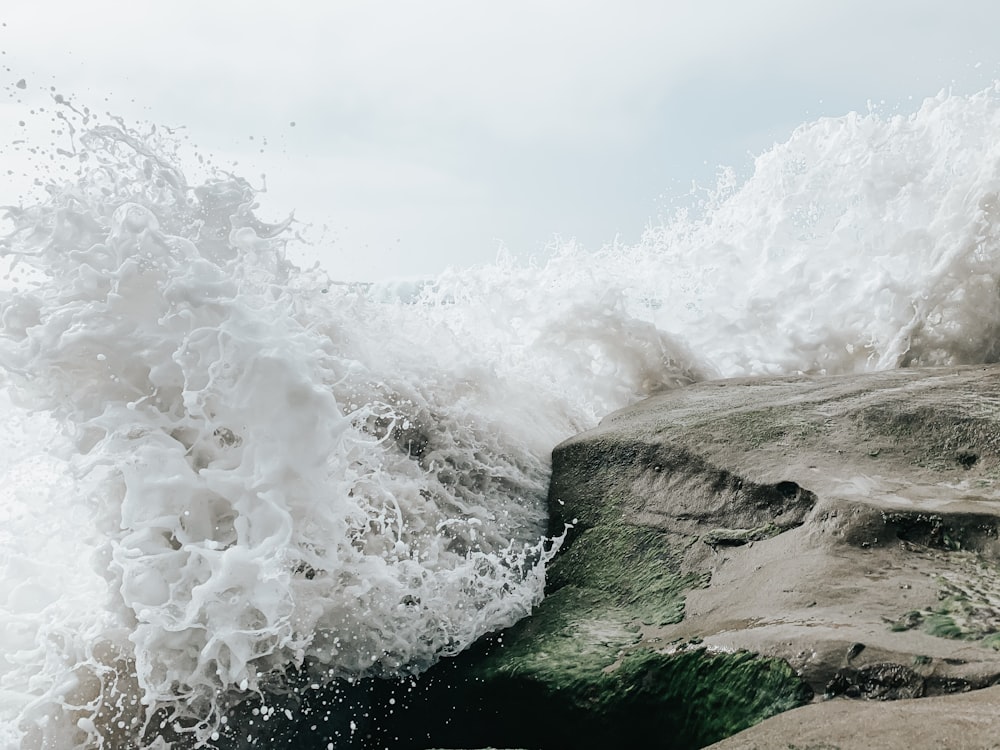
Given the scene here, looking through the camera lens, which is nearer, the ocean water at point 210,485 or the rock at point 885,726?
the rock at point 885,726

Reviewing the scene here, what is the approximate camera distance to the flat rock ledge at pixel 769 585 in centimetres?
202

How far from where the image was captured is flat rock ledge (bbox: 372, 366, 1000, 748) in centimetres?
202

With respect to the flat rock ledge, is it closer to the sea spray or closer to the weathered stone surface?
the weathered stone surface

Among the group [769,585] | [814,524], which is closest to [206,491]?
[769,585]

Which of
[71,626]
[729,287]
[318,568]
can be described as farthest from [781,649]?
[729,287]

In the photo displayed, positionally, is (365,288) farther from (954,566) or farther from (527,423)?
(954,566)

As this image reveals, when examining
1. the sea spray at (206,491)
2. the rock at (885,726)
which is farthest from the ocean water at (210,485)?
the rock at (885,726)

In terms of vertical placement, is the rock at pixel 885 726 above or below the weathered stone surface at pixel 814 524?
below

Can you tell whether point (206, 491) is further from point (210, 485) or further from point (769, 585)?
point (769, 585)

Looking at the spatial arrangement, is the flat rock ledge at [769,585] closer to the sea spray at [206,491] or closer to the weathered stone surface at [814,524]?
the weathered stone surface at [814,524]

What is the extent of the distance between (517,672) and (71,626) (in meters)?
1.59

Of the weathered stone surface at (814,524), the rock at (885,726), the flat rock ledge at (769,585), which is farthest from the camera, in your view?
the weathered stone surface at (814,524)

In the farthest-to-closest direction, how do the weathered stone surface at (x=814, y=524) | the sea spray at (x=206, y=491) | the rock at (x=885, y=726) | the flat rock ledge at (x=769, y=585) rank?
the sea spray at (x=206, y=491)
the weathered stone surface at (x=814, y=524)
the flat rock ledge at (x=769, y=585)
the rock at (x=885, y=726)

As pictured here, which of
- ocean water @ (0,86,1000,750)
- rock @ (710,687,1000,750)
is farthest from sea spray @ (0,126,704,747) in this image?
rock @ (710,687,1000,750)
